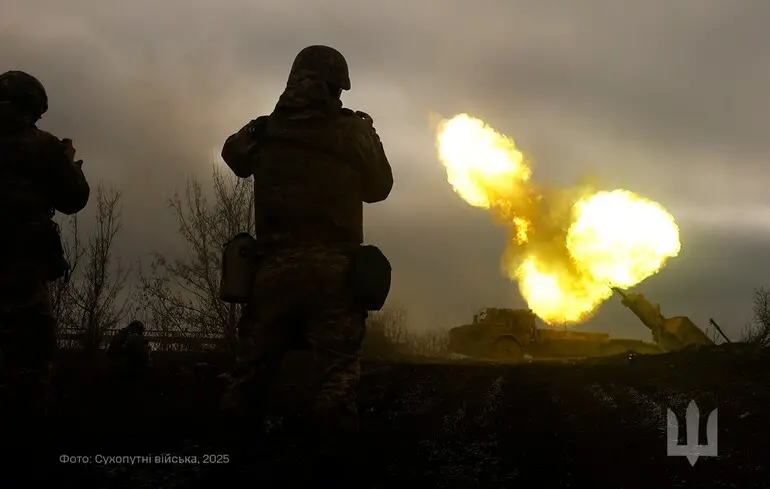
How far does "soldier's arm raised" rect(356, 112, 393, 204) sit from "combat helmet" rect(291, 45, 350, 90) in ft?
1.10

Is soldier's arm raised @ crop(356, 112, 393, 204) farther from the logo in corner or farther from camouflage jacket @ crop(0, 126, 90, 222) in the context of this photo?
the logo in corner

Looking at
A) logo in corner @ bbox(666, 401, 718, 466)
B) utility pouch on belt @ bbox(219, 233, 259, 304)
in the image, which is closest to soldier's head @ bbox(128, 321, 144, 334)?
utility pouch on belt @ bbox(219, 233, 259, 304)

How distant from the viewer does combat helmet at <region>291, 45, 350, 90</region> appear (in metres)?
4.90

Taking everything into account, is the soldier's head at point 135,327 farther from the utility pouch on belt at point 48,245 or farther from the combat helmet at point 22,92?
the combat helmet at point 22,92

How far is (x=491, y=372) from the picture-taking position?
1183 centimetres

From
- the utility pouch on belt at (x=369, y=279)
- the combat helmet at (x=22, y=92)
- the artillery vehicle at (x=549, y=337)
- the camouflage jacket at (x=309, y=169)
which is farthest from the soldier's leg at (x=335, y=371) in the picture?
the artillery vehicle at (x=549, y=337)

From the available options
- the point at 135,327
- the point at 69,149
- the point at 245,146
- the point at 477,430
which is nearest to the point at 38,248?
the point at 69,149

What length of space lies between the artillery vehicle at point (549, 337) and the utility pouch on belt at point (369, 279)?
753 inches

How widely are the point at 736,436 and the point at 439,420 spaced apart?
8.05 ft

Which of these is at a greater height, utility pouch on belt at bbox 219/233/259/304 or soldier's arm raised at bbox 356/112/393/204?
soldier's arm raised at bbox 356/112/393/204

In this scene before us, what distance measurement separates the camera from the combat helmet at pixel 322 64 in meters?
4.90

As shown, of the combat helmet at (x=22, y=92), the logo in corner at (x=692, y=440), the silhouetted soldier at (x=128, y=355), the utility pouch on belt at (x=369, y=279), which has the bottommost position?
the logo in corner at (x=692, y=440)

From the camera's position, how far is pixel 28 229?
5359mm

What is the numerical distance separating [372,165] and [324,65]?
0.80 m
